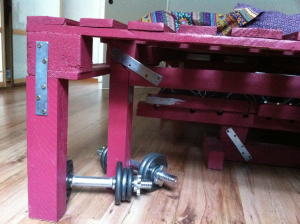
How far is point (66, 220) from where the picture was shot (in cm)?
78

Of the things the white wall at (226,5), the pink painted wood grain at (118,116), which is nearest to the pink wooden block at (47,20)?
the pink painted wood grain at (118,116)

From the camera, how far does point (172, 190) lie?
979 millimetres

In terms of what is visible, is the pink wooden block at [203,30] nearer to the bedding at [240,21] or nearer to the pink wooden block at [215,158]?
the bedding at [240,21]

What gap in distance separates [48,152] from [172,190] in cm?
45

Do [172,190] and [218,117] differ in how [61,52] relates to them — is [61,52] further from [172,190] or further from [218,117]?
[218,117]

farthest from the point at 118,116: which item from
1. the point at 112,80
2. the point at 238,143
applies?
the point at 238,143

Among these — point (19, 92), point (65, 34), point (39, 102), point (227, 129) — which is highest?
point (65, 34)

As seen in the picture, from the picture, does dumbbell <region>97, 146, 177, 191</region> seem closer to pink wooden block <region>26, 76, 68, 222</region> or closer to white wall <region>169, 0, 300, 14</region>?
pink wooden block <region>26, 76, 68, 222</region>

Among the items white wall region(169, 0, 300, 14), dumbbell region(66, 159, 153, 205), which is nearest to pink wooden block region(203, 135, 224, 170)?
dumbbell region(66, 159, 153, 205)

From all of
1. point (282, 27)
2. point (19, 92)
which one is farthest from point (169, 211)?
point (19, 92)

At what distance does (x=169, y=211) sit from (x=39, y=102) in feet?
1.57

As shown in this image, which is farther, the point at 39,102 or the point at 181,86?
the point at 181,86

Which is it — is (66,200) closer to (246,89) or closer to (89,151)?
(89,151)

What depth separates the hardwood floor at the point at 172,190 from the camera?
824 mm
